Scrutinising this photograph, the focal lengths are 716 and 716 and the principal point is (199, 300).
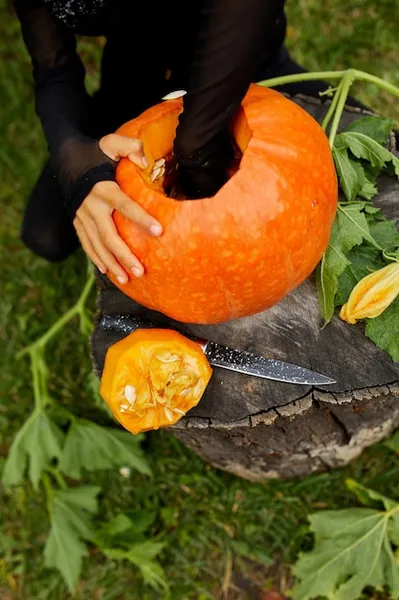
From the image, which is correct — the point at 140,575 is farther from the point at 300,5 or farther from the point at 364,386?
the point at 300,5

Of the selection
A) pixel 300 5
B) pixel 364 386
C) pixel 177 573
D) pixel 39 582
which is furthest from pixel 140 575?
pixel 300 5

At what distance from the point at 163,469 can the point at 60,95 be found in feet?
3.85

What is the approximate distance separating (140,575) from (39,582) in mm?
328

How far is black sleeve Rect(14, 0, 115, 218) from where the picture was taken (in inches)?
52.6

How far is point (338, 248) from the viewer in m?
1.29

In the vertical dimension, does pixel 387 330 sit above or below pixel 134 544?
above

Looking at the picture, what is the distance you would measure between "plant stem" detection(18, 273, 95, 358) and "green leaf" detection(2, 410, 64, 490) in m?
0.22

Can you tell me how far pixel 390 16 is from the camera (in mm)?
2398

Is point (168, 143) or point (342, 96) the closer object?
point (168, 143)

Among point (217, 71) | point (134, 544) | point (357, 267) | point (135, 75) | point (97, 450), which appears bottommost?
point (134, 544)

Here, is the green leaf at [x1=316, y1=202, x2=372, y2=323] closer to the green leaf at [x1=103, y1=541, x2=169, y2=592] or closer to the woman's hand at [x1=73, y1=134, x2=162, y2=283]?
the woman's hand at [x1=73, y1=134, x2=162, y2=283]

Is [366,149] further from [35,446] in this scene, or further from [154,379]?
[35,446]

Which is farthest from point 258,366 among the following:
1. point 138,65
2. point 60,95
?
point 138,65

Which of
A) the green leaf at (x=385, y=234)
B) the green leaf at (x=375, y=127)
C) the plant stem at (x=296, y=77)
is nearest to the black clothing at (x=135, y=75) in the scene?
the plant stem at (x=296, y=77)
